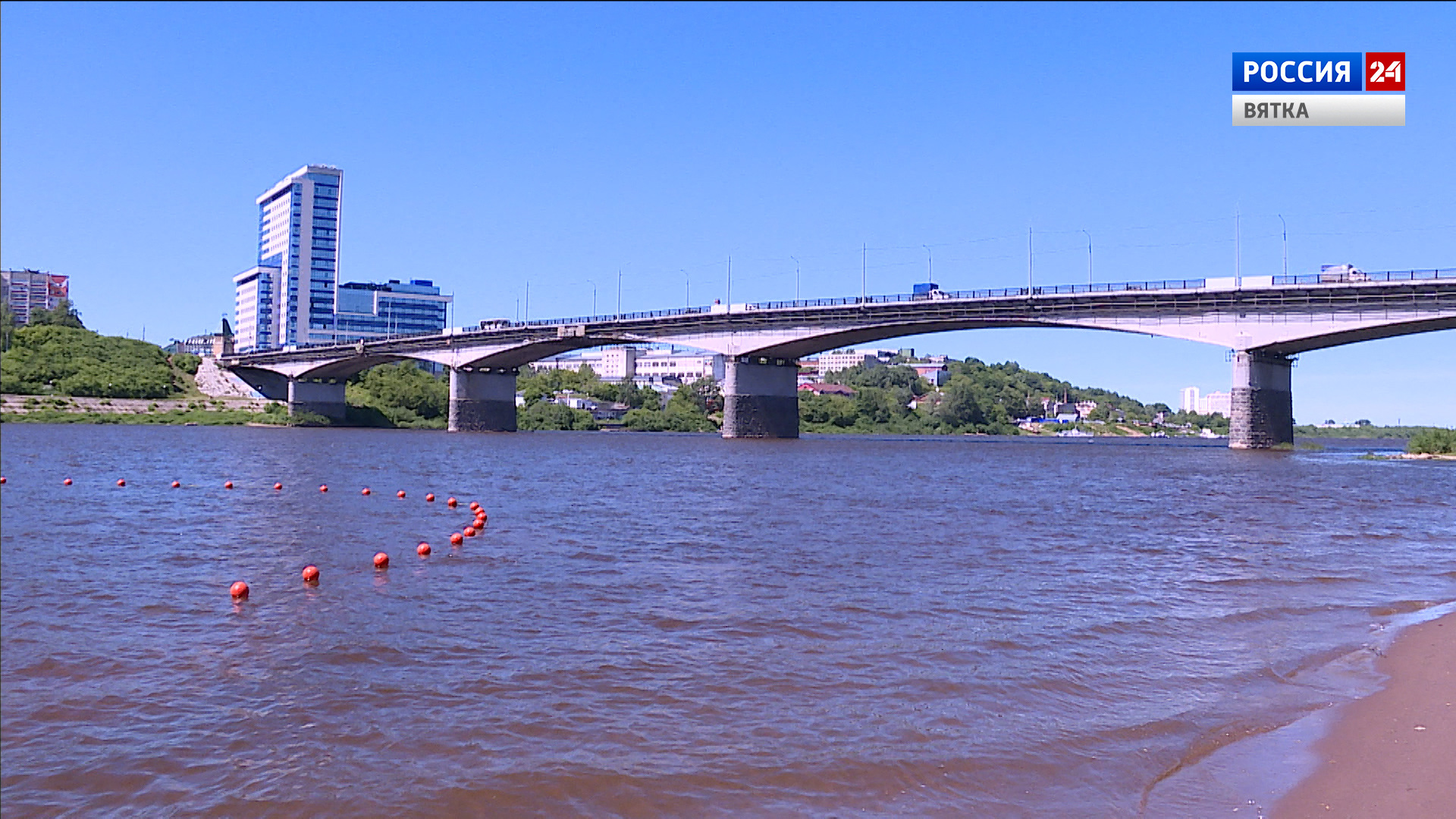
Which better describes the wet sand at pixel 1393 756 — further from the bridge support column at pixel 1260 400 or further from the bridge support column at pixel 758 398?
the bridge support column at pixel 758 398

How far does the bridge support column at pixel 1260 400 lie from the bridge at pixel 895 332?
90mm

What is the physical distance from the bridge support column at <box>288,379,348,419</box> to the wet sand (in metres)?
109

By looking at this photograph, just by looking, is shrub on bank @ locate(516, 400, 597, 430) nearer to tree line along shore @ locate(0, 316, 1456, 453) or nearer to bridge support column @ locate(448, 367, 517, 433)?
tree line along shore @ locate(0, 316, 1456, 453)

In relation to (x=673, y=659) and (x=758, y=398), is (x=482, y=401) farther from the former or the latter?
(x=673, y=659)

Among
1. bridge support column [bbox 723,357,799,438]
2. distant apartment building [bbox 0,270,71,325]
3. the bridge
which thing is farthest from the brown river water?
bridge support column [bbox 723,357,799,438]

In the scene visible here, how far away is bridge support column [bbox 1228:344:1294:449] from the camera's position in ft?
187

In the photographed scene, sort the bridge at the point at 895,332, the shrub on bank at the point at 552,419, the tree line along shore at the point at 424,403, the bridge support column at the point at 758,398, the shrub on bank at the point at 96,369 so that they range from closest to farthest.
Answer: the bridge at the point at 895,332
the shrub on bank at the point at 96,369
the tree line along shore at the point at 424,403
the bridge support column at the point at 758,398
the shrub on bank at the point at 552,419

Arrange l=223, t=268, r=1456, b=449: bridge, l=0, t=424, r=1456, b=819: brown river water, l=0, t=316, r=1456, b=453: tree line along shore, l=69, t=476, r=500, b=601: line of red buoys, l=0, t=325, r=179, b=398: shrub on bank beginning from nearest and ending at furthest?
l=0, t=424, r=1456, b=819: brown river water, l=69, t=476, r=500, b=601: line of red buoys, l=223, t=268, r=1456, b=449: bridge, l=0, t=325, r=179, b=398: shrub on bank, l=0, t=316, r=1456, b=453: tree line along shore

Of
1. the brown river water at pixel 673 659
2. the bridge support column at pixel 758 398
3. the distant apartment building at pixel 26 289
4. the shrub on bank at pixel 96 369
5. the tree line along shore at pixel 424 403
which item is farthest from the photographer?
the bridge support column at pixel 758 398

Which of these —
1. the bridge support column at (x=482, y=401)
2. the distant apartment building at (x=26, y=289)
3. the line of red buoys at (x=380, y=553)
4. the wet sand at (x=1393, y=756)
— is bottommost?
the wet sand at (x=1393, y=756)

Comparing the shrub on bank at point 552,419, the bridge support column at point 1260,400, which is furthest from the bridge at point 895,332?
the shrub on bank at point 552,419

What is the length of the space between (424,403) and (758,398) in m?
48.7

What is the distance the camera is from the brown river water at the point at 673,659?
21.3ft

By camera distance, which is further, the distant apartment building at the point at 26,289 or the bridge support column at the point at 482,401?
the bridge support column at the point at 482,401
